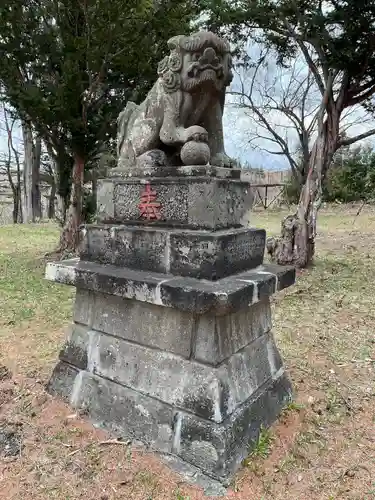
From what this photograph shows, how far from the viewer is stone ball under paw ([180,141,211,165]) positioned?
2.40m

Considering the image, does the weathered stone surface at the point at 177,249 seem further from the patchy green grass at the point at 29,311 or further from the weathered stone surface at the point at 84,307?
the patchy green grass at the point at 29,311

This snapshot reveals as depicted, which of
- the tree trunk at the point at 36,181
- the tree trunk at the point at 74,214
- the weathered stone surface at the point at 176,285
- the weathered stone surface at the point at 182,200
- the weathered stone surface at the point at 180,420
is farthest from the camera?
the tree trunk at the point at 36,181

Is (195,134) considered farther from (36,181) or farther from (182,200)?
(36,181)

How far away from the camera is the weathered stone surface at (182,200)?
7.62 ft

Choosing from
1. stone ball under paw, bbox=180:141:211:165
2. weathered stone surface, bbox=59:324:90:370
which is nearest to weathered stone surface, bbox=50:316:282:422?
weathered stone surface, bbox=59:324:90:370

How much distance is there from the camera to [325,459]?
Answer: 2443 mm

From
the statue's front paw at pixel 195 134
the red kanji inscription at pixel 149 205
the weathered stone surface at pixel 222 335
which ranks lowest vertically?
the weathered stone surface at pixel 222 335

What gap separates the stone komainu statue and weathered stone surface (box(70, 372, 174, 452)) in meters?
1.45

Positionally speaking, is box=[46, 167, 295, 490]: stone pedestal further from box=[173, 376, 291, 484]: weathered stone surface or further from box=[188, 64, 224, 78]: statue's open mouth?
box=[188, 64, 224, 78]: statue's open mouth

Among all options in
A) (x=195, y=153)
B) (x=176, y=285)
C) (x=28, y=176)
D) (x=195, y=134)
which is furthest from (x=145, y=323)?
(x=28, y=176)

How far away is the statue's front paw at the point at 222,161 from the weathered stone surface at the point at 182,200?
0.11m

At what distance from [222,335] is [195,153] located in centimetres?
106

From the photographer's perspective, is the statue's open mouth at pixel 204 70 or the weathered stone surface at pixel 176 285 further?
the statue's open mouth at pixel 204 70

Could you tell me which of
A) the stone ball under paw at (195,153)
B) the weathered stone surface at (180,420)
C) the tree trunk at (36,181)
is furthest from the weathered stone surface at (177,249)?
the tree trunk at (36,181)
